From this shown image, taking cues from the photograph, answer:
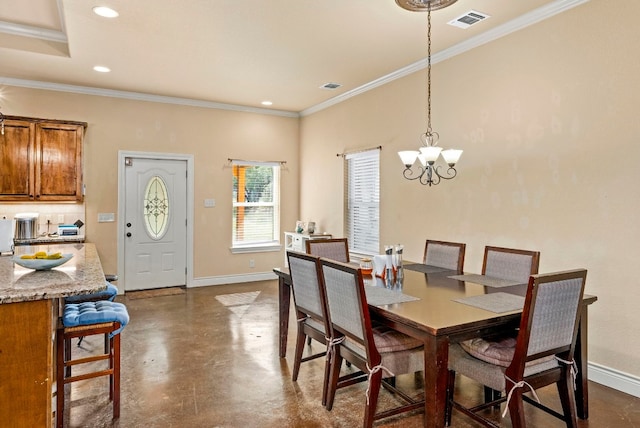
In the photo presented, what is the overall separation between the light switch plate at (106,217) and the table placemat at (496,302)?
197 inches

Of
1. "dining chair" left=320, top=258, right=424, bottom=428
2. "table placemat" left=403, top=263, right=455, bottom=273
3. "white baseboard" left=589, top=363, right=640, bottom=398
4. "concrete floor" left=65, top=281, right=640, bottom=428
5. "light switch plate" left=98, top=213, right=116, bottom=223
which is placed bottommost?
"concrete floor" left=65, top=281, right=640, bottom=428

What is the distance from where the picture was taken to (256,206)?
271 inches

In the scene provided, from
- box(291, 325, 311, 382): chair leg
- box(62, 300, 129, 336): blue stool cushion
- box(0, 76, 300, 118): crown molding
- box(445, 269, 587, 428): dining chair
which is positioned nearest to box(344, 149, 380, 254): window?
box(0, 76, 300, 118): crown molding

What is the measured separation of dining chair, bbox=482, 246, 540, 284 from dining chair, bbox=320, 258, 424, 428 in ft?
3.43

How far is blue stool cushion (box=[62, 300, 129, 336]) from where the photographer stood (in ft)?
7.87

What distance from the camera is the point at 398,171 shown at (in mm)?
4902

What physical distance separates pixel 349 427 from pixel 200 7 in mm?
3250

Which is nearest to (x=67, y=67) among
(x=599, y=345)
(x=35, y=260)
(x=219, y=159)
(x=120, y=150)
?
(x=120, y=150)

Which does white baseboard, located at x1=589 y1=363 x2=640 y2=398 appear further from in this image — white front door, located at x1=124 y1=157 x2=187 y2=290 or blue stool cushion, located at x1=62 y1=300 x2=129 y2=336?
white front door, located at x1=124 y1=157 x2=187 y2=290

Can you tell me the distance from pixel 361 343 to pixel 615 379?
208 centimetres

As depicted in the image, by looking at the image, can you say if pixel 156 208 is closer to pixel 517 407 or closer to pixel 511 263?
pixel 511 263

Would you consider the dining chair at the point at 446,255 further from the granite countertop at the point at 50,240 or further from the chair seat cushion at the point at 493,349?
the granite countertop at the point at 50,240

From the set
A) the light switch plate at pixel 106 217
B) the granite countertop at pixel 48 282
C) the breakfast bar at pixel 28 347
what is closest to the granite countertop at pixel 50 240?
the light switch plate at pixel 106 217

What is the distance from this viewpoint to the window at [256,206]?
671 cm
